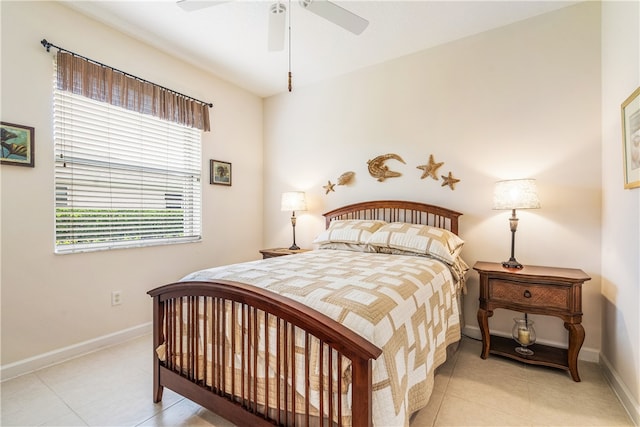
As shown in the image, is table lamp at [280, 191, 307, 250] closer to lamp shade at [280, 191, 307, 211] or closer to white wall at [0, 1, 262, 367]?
lamp shade at [280, 191, 307, 211]

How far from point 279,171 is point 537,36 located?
3026 mm

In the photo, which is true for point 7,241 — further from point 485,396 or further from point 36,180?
point 485,396

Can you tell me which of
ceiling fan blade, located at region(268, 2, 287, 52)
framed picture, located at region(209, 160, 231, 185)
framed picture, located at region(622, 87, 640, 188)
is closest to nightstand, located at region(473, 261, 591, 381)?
framed picture, located at region(622, 87, 640, 188)

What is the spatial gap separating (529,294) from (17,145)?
12.4 feet

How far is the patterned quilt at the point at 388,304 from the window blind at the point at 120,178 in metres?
1.42

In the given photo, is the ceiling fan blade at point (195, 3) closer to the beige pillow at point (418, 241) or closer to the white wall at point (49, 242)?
the white wall at point (49, 242)

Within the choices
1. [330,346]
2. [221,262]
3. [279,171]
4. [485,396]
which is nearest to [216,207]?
[221,262]

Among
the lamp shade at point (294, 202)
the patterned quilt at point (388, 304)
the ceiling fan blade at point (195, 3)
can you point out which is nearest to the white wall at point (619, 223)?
the patterned quilt at point (388, 304)

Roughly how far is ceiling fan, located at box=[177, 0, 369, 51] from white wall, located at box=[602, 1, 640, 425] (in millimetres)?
Result: 1584

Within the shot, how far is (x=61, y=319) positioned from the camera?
2.30 metres

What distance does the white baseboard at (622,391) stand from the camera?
1.59 meters

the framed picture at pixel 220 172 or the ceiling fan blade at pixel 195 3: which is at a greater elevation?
the ceiling fan blade at pixel 195 3

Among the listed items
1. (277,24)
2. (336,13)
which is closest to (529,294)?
(336,13)

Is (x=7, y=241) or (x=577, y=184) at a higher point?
(x=577, y=184)
